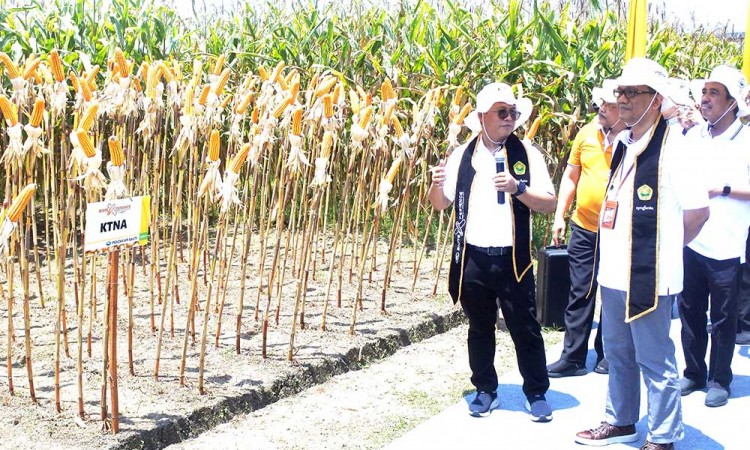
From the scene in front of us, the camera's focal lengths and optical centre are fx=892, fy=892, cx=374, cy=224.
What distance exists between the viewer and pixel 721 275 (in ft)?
13.5

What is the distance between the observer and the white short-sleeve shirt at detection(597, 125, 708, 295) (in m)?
3.27

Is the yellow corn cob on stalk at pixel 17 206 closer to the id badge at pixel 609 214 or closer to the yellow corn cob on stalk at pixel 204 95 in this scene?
the yellow corn cob on stalk at pixel 204 95

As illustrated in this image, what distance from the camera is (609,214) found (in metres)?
3.43

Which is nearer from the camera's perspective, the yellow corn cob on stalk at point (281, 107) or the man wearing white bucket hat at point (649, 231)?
the man wearing white bucket hat at point (649, 231)

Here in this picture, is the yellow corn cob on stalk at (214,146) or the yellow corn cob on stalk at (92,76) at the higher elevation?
the yellow corn cob on stalk at (92,76)

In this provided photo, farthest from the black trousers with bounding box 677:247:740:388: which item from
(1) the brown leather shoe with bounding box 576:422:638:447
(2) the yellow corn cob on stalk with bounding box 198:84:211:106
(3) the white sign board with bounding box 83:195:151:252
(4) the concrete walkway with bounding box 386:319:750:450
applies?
(3) the white sign board with bounding box 83:195:151:252

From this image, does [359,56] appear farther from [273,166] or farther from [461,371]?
[461,371]

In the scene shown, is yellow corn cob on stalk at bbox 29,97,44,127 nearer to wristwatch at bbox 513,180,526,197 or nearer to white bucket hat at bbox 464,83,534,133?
white bucket hat at bbox 464,83,534,133

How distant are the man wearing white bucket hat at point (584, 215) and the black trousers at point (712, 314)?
44cm

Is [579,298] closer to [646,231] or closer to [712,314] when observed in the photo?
[712,314]

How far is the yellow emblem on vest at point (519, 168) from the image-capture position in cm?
373

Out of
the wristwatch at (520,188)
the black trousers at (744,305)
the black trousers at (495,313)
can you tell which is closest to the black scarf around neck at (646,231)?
the wristwatch at (520,188)

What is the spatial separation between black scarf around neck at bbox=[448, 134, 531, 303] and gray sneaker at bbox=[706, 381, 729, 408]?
3.64 feet

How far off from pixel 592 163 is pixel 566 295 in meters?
1.16
